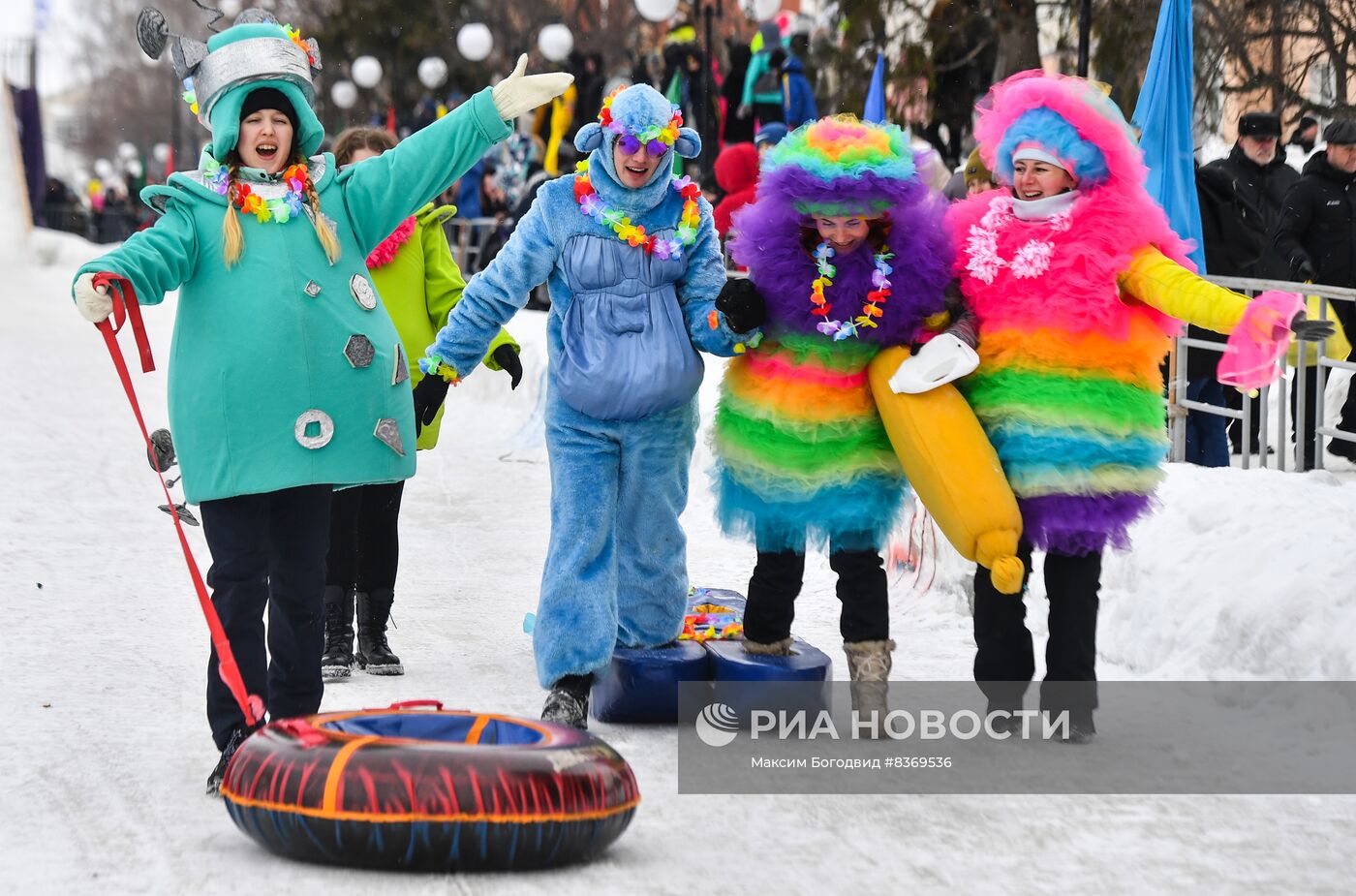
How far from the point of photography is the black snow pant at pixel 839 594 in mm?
5207

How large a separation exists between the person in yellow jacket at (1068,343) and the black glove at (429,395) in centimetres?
156

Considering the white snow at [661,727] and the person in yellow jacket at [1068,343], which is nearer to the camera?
the white snow at [661,727]

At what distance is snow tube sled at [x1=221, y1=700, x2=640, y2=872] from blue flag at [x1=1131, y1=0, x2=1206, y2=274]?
550 cm

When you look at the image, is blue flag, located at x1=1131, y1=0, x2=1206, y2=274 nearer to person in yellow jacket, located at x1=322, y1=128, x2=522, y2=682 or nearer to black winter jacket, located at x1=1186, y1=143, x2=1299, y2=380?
black winter jacket, located at x1=1186, y1=143, x2=1299, y2=380

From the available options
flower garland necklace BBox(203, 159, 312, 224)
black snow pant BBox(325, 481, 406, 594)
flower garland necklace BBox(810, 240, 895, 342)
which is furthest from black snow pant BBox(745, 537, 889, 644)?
flower garland necklace BBox(203, 159, 312, 224)

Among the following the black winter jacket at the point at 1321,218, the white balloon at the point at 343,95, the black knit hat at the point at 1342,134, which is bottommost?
the black winter jacket at the point at 1321,218

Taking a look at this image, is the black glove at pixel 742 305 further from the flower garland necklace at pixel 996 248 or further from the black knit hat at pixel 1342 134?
the black knit hat at pixel 1342 134

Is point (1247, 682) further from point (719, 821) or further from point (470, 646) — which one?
point (470, 646)

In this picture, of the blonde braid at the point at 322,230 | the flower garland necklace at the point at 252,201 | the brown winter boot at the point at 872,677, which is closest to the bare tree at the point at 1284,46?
the brown winter boot at the point at 872,677

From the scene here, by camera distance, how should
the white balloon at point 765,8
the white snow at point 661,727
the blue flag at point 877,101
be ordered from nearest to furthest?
the white snow at point 661,727 → the blue flag at point 877,101 → the white balloon at point 765,8

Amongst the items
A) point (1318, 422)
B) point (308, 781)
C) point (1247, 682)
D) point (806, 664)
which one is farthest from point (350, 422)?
point (1318, 422)

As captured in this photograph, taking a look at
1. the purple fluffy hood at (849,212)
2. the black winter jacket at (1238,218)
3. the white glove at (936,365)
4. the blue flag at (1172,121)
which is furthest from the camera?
the black winter jacket at (1238,218)

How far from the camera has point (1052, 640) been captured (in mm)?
5250

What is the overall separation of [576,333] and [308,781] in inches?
76.0
